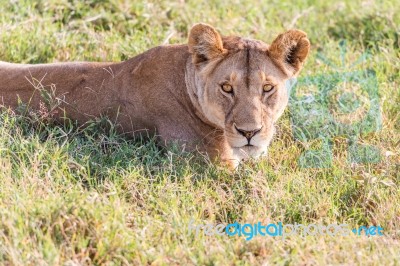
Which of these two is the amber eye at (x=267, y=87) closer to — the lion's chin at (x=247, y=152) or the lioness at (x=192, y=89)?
the lioness at (x=192, y=89)

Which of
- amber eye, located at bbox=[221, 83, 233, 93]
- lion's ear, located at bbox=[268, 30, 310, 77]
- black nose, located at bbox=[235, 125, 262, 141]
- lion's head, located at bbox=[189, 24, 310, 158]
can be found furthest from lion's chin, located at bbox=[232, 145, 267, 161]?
lion's ear, located at bbox=[268, 30, 310, 77]

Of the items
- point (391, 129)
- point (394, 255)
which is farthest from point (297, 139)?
point (394, 255)

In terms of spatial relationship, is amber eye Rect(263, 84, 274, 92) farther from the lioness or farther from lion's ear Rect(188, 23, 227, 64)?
lion's ear Rect(188, 23, 227, 64)

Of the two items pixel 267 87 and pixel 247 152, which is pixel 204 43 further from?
pixel 247 152

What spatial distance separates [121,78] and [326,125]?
133cm

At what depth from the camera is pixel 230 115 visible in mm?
4609

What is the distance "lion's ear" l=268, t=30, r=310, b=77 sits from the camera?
4.69 meters

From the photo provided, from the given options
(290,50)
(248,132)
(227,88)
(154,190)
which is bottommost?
(154,190)

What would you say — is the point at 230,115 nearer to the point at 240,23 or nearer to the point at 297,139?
the point at 297,139

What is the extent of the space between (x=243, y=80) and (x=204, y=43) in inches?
12.1

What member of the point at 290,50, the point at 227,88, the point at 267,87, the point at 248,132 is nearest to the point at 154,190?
the point at 248,132

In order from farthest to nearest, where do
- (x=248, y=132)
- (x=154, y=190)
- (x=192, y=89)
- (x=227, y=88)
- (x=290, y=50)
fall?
(x=192, y=89) < (x=290, y=50) < (x=227, y=88) < (x=248, y=132) < (x=154, y=190)

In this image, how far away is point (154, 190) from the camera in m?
4.38

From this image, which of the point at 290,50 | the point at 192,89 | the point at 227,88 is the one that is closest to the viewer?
the point at 227,88
